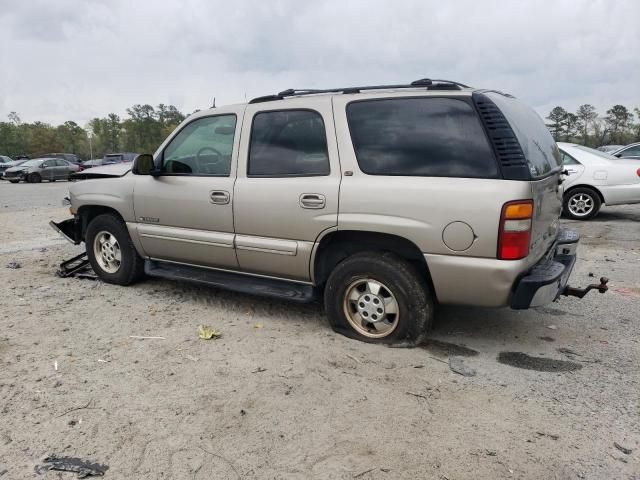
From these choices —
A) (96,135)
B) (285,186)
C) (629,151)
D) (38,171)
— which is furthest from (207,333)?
(96,135)

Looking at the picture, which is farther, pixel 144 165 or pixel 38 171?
pixel 38 171

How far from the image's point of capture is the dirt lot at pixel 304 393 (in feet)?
8.06

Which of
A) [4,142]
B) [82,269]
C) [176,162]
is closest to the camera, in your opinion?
[176,162]

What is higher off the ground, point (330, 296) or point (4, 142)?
point (4, 142)

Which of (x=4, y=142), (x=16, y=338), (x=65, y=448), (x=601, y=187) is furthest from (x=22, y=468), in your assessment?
(x=4, y=142)

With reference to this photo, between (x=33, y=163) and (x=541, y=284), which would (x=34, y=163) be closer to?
(x=33, y=163)

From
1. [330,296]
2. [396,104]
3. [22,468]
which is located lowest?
[22,468]

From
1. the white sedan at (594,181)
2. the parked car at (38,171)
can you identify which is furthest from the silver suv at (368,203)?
the parked car at (38,171)

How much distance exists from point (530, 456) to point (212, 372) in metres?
2.04

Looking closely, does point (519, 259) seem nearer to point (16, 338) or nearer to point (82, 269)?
point (16, 338)

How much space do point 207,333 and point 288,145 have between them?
1696 mm

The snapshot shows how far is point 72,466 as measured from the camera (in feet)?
7.91

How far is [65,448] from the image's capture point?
8.36 ft

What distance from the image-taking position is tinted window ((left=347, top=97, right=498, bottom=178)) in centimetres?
328
